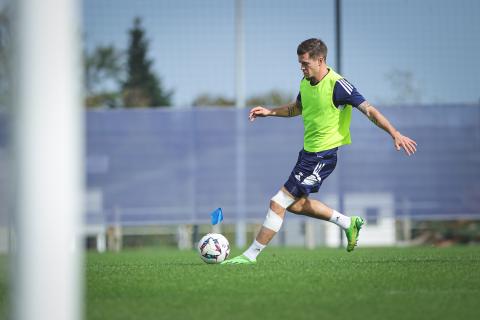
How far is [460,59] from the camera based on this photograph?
15930 millimetres

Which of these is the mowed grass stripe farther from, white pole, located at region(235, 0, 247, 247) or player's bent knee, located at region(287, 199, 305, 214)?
white pole, located at region(235, 0, 247, 247)

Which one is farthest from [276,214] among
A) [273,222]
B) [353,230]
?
[353,230]

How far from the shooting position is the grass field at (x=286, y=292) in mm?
4664

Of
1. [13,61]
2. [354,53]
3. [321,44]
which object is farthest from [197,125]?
[13,61]

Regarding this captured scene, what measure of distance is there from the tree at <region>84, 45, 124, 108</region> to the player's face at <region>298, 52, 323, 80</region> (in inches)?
652

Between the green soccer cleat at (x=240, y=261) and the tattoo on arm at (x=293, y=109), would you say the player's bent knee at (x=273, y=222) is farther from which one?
the tattoo on arm at (x=293, y=109)

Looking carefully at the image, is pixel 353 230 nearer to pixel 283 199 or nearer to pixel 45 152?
pixel 283 199

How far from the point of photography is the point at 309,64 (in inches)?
324

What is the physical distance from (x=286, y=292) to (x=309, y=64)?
3207 mm

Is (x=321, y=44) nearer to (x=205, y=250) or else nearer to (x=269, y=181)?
(x=205, y=250)

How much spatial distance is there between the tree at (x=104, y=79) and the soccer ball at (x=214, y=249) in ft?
55.7

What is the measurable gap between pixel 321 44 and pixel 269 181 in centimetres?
744

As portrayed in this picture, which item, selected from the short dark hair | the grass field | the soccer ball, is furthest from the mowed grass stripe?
the short dark hair

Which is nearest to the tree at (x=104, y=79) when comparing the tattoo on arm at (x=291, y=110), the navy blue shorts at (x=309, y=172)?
the tattoo on arm at (x=291, y=110)
